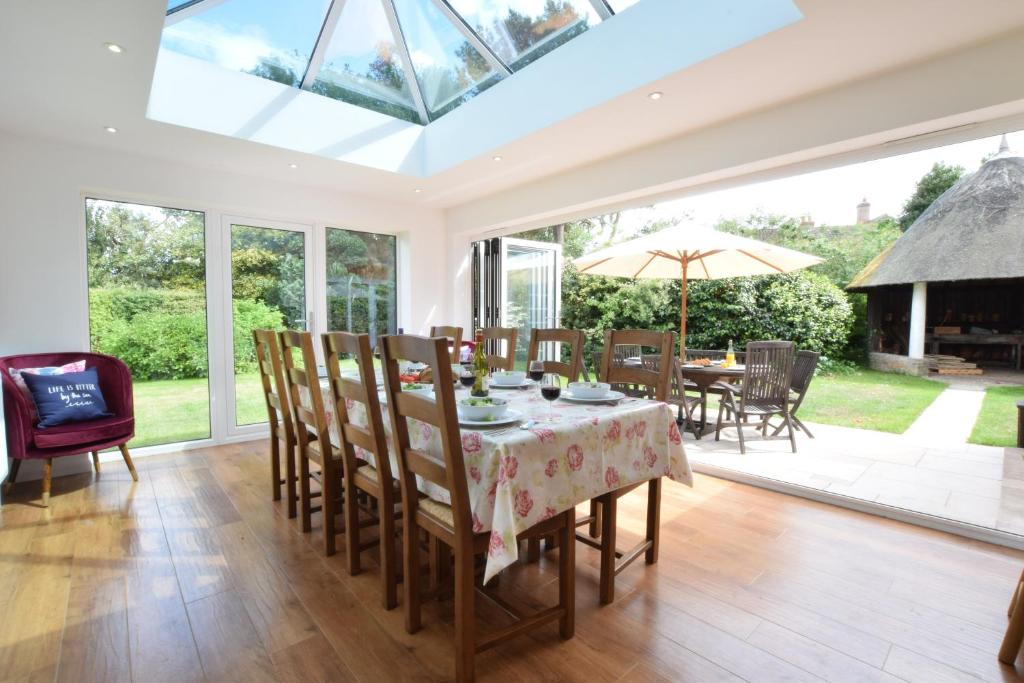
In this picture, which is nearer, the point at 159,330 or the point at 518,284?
the point at 159,330

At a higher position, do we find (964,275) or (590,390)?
(964,275)

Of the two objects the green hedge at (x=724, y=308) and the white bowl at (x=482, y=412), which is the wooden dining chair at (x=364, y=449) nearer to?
the white bowl at (x=482, y=412)

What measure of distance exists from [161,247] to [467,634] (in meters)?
4.14

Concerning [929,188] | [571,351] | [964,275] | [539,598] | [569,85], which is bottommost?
[539,598]

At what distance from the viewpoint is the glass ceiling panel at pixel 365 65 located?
3592mm

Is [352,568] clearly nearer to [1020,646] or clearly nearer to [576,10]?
[1020,646]

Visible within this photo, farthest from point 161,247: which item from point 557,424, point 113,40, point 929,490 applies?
point 929,490

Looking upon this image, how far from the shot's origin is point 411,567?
5.73ft

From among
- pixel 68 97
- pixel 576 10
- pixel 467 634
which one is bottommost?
pixel 467 634

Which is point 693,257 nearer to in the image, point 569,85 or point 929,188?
point 929,188

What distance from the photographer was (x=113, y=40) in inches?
86.2

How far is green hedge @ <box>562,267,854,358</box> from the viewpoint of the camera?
A: 384 centimetres

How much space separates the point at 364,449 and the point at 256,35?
3.05 m

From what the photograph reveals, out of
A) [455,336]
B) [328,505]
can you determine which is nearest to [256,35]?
[455,336]
